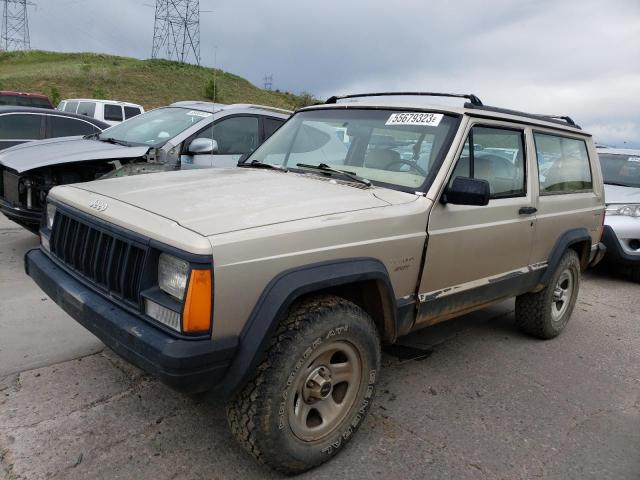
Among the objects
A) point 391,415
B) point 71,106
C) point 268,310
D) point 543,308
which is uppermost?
point 268,310

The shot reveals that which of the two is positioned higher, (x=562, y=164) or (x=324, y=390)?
(x=562, y=164)

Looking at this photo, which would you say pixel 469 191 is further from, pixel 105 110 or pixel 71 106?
pixel 71 106

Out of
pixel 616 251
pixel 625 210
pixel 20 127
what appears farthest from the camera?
pixel 20 127

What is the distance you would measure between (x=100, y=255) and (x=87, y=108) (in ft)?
46.4

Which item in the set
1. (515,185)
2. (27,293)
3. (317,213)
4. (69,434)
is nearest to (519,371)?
(515,185)

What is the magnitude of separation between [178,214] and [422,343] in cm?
262

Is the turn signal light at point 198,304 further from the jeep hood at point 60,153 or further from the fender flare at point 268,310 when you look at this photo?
the jeep hood at point 60,153

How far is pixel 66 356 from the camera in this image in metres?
3.45

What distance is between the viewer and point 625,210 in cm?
676

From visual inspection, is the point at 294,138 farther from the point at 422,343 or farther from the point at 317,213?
the point at 422,343

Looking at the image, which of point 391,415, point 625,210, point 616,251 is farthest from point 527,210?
point 625,210

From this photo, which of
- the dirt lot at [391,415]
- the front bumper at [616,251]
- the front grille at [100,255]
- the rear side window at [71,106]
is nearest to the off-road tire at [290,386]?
the dirt lot at [391,415]

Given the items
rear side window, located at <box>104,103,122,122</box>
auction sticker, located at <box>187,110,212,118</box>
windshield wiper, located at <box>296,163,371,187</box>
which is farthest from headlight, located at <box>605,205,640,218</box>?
rear side window, located at <box>104,103,122,122</box>

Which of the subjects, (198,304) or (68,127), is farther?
(68,127)
